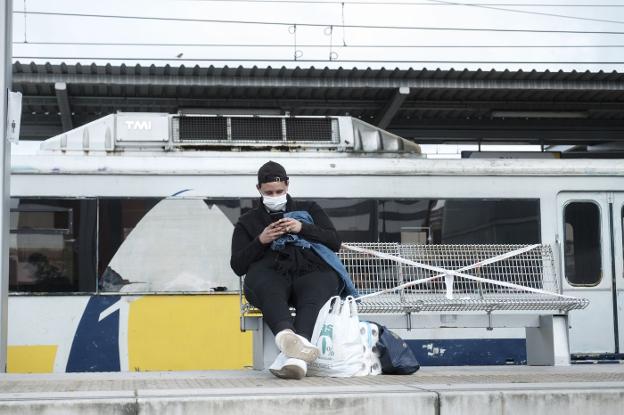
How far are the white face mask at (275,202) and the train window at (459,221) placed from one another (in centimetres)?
360

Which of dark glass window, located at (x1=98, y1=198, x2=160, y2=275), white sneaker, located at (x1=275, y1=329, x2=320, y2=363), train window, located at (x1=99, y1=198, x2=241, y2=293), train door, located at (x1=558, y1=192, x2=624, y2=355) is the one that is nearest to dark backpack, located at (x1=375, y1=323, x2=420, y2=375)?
white sneaker, located at (x1=275, y1=329, x2=320, y2=363)

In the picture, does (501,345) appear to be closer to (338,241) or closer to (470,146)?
(338,241)

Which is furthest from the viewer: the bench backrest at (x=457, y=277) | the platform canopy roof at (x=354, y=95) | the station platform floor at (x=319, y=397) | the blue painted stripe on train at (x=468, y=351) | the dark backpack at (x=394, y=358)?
the platform canopy roof at (x=354, y=95)

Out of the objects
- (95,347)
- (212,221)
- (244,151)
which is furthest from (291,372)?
(244,151)

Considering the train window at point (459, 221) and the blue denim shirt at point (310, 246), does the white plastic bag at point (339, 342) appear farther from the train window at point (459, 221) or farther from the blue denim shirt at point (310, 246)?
the train window at point (459, 221)

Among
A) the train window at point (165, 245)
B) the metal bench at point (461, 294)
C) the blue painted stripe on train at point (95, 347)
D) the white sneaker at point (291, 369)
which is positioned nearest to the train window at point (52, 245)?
the train window at point (165, 245)

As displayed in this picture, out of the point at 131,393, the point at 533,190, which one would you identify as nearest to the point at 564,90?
the point at 533,190

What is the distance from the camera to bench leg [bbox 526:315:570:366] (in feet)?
23.7

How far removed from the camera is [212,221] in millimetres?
9648

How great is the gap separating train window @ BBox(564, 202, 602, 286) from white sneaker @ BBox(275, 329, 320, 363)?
18.2 feet

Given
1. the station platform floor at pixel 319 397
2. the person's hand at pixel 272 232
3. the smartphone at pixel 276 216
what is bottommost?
the station platform floor at pixel 319 397

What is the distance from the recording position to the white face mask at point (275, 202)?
6.39m

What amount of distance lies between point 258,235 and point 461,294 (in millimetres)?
2481

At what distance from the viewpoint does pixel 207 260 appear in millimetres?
9500
